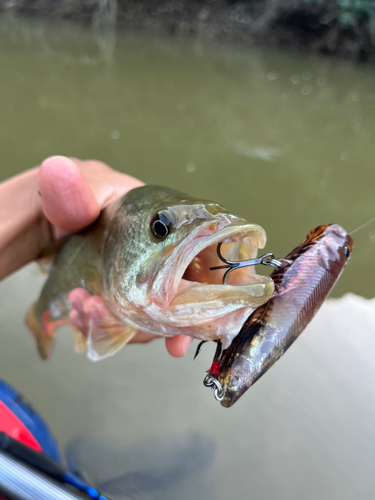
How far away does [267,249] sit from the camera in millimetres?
2488

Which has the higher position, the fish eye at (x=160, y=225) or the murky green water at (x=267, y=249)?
the fish eye at (x=160, y=225)

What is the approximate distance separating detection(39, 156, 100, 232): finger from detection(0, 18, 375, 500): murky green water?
2.62ft

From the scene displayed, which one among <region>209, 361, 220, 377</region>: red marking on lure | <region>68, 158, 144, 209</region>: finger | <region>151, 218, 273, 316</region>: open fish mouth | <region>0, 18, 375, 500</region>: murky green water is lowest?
<region>0, 18, 375, 500</region>: murky green water

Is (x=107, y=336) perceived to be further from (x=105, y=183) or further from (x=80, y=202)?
(x=105, y=183)

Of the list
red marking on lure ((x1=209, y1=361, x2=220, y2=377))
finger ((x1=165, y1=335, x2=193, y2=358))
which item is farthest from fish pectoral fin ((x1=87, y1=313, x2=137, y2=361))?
red marking on lure ((x1=209, y1=361, x2=220, y2=377))

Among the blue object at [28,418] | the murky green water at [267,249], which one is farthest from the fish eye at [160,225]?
the murky green water at [267,249]

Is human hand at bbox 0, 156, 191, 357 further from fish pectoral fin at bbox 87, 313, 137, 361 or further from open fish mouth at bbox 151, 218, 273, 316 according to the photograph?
open fish mouth at bbox 151, 218, 273, 316

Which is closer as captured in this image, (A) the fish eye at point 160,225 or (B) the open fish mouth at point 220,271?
(B) the open fish mouth at point 220,271

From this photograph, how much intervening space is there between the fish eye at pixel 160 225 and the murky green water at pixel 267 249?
39.2 inches

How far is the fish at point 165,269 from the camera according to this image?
28.4 inches

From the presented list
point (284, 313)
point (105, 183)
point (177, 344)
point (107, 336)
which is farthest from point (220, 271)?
point (105, 183)

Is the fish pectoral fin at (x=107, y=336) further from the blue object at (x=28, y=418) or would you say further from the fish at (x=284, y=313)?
the fish at (x=284, y=313)

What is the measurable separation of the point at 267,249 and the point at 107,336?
5.14 feet

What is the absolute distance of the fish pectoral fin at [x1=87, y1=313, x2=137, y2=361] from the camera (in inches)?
47.5
